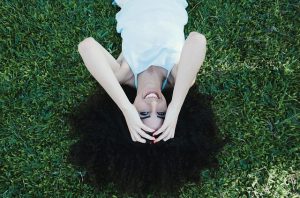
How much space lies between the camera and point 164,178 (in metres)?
2.63

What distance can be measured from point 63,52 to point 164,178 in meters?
1.35

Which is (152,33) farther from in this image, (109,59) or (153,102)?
(153,102)

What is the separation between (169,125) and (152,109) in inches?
5.5

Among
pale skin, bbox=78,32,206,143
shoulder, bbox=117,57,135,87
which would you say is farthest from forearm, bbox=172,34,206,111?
shoulder, bbox=117,57,135,87

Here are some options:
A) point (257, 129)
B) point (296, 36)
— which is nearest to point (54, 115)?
point (257, 129)

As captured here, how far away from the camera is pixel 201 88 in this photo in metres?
3.27

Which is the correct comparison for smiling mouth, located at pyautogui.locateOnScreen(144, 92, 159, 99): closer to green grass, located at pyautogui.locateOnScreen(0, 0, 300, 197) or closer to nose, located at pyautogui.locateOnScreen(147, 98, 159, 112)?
nose, located at pyautogui.locateOnScreen(147, 98, 159, 112)

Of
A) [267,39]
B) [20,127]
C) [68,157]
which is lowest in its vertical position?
[68,157]

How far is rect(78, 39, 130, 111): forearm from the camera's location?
8.39 ft

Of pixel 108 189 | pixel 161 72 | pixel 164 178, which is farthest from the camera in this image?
pixel 108 189

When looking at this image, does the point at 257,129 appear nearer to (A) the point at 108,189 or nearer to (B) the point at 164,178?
(B) the point at 164,178

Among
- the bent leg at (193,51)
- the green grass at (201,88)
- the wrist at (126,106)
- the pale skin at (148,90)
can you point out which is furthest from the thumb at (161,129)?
the green grass at (201,88)

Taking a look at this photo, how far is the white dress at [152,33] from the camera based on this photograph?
290cm

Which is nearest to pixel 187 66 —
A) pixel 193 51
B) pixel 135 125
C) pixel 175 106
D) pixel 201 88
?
pixel 193 51
